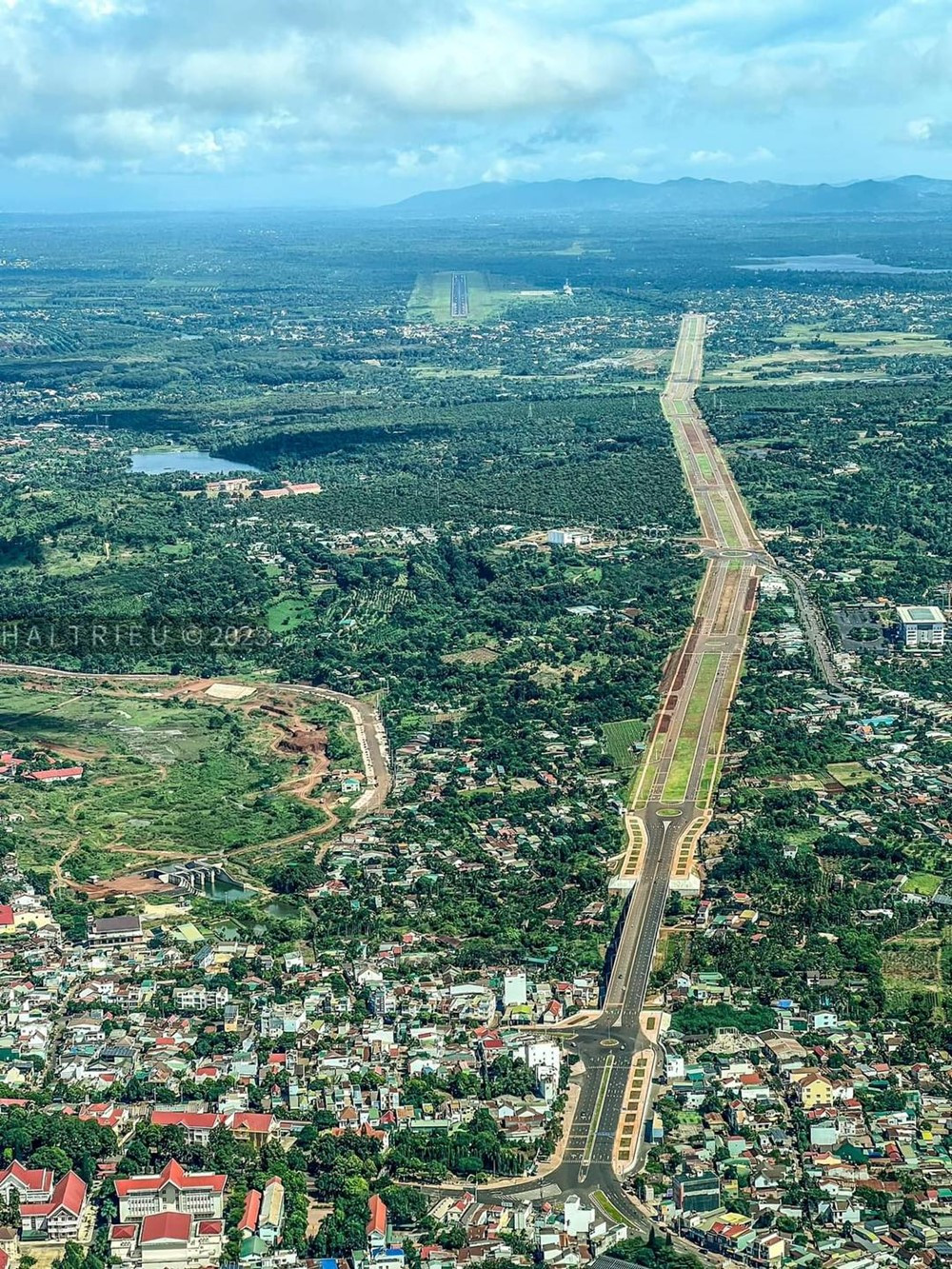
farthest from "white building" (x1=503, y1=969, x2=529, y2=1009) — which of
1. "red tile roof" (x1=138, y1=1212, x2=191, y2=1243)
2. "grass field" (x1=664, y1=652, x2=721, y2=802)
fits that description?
"grass field" (x1=664, y1=652, x2=721, y2=802)

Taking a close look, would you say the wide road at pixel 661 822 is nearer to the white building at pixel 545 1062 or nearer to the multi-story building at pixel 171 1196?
the white building at pixel 545 1062

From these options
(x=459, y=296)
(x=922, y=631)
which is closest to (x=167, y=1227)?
(x=922, y=631)

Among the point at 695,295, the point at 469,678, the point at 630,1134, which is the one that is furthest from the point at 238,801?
the point at 695,295

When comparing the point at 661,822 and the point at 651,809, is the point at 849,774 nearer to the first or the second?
the point at 651,809

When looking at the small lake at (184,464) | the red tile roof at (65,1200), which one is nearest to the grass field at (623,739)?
the red tile roof at (65,1200)

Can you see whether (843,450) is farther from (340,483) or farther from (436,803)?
(436,803)

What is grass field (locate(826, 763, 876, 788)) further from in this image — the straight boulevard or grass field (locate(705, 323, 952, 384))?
grass field (locate(705, 323, 952, 384))
